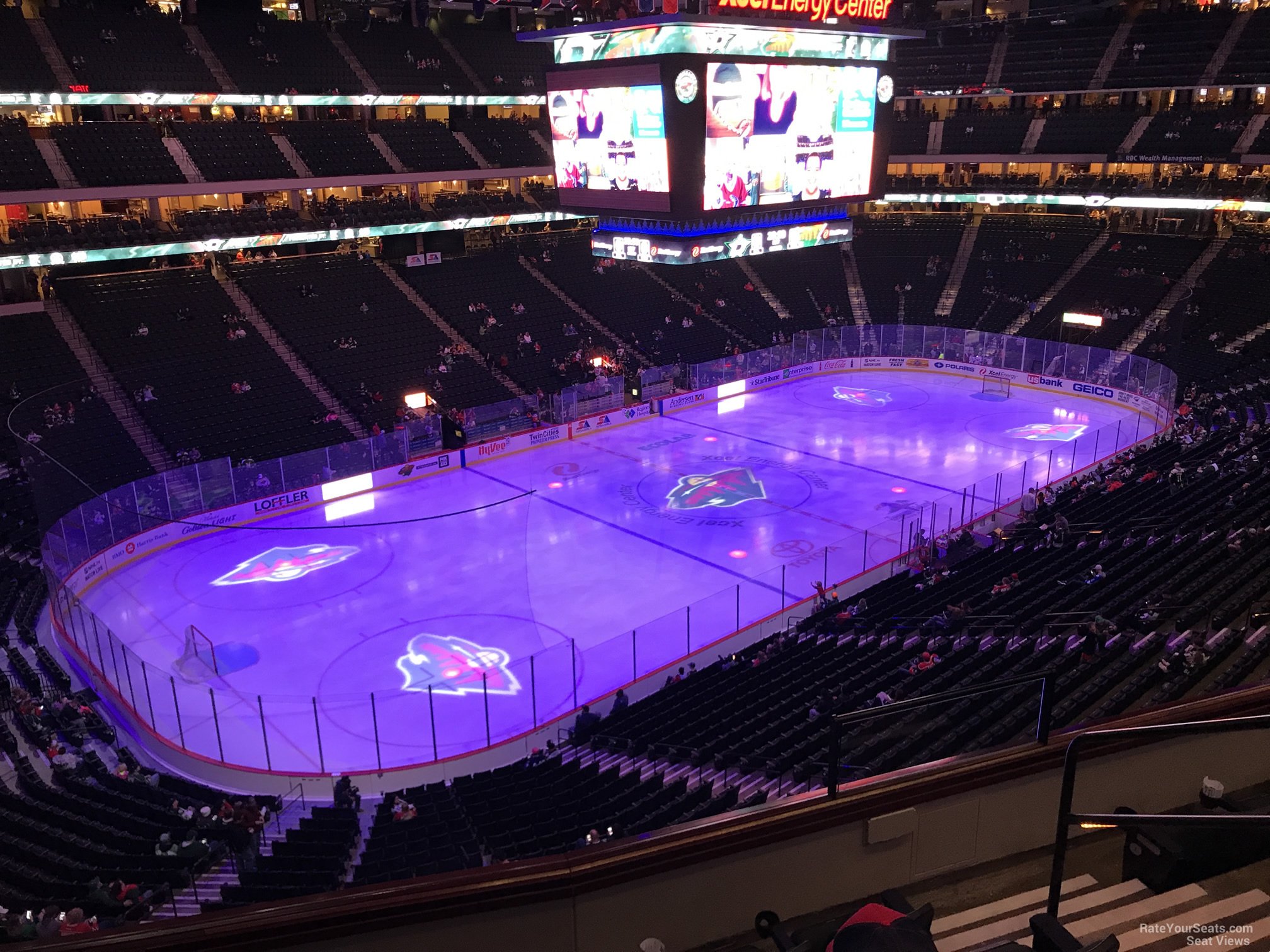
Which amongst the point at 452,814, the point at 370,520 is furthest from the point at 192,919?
the point at 370,520

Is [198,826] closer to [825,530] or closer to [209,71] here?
[825,530]

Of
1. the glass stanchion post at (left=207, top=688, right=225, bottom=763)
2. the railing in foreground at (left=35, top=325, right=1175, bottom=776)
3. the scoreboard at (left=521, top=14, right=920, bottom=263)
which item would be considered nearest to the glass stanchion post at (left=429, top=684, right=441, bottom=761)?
the railing in foreground at (left=35, top=325, right=1175, bottom=776)

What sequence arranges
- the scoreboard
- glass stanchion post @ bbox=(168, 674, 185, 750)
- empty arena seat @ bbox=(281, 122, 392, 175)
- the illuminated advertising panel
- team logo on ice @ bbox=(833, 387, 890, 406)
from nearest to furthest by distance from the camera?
glass stanchion post @ bbox=(168, 674, 185, 750)
the scoreboard
the illuminated advertising panel
team logo on ice @ bbox=(833, 387, 890, 406)
empty arena seat @ bbox=(281, 122, 392, 175)

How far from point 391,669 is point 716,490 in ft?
44.0

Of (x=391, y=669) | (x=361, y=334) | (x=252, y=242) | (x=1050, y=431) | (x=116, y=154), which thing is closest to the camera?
(x=391, y=669)

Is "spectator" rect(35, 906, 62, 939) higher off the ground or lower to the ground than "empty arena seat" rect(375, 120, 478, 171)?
lower

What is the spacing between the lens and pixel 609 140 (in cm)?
2512

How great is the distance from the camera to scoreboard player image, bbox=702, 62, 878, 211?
23.8m

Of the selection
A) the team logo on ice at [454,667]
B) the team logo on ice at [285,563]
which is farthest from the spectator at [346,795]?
the team logo on ice at [285,563]

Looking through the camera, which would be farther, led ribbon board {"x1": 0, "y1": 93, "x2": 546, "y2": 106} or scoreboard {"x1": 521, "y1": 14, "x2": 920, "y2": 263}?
led ribbon board {"x1": 0, "y1": 93, "x2": 546, "y2": 106}

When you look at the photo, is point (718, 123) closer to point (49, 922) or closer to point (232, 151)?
point (49, 922)

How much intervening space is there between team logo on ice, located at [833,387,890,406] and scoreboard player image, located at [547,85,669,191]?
17.9 m

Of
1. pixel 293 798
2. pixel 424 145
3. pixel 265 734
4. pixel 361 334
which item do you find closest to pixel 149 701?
pixel 265 734

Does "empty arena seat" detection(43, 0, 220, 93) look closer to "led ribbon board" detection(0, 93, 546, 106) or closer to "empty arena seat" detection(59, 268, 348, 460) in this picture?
"led ribbon board" detection(0, 93, 546, 106)
